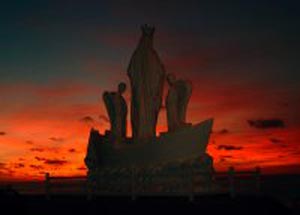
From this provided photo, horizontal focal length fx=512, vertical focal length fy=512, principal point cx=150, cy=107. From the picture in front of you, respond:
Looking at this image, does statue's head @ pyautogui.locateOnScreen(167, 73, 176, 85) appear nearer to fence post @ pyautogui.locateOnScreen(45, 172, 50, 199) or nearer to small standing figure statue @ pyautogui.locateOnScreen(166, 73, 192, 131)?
small standing figure statue @ pyautogui.locateOnScreen(166, 73, 192, 131)

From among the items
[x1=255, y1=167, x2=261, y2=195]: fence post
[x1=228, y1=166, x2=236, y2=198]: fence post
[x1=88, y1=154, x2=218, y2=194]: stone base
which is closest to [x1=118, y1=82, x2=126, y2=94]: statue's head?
[x1=88, y1=154, x2=218, y2=194]: stone base

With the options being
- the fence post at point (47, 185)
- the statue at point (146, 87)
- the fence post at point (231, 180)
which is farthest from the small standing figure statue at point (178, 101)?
the fence post at point (231, 180)

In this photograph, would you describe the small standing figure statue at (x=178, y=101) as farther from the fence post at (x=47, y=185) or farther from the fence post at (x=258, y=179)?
the fence post at (x=258, y=179)

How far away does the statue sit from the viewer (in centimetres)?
4481

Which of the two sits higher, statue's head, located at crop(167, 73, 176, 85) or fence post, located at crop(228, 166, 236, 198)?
statue's head, located at crop(167, 73, 176, 85)

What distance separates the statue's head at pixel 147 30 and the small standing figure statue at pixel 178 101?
596cm

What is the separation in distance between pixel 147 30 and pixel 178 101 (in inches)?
297

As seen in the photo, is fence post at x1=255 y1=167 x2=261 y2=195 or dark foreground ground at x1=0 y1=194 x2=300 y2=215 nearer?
Answer: dark foreground ground at x1=0 y1=194 x2=300 y2=215

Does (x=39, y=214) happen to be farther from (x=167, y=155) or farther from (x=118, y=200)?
(x=167, y=155)

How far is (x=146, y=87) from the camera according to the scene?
4531 centimetres

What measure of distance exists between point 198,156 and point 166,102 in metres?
6.28

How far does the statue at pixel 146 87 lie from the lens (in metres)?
44.8

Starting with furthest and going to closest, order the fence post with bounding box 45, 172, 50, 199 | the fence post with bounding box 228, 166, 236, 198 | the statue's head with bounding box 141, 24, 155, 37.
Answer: the statue's head with bounding box 141, 24, 155, 37 → the fence post with bounding box 45, 172, 50, 199 → the fence post with bounding box 228, 166, 236, 198

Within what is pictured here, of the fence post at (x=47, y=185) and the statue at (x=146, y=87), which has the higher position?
the statue at (x=146, y=87)
